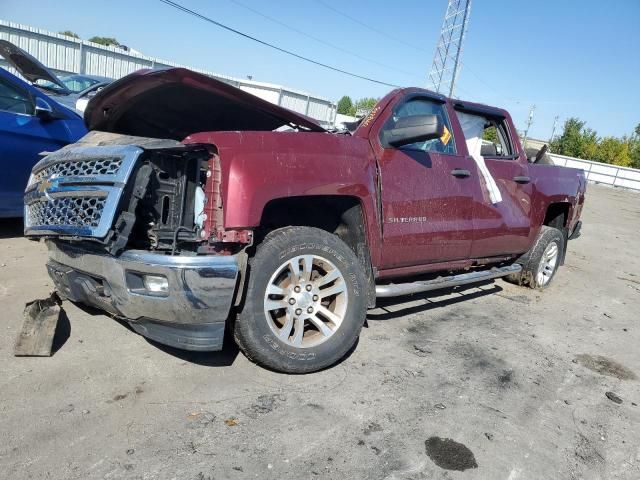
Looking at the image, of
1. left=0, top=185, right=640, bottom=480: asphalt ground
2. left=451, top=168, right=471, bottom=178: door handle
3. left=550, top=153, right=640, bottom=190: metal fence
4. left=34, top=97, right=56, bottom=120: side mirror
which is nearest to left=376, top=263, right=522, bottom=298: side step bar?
left=0, top=185, right=640, bottom=480: asphalt ground

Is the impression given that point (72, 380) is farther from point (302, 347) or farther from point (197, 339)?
point (302, 347)

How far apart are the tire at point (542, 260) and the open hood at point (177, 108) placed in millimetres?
3375

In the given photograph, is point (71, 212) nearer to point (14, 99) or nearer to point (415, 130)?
point (415, 130)

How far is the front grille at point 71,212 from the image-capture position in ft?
8.98

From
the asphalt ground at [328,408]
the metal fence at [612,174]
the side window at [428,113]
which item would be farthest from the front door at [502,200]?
the metal fence at [612,174]

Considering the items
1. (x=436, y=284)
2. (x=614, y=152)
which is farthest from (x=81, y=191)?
(x=614, y=152)

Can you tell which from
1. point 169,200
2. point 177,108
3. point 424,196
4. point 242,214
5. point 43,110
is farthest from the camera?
point 43,110

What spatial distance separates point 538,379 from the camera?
11.9ft

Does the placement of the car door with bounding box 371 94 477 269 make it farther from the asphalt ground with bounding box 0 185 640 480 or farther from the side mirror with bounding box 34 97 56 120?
the side mirror with bounding box 34 97 56 120

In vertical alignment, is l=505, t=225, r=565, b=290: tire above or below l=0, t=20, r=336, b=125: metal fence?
below

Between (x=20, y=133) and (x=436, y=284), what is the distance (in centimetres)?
424

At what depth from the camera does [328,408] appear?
286cm

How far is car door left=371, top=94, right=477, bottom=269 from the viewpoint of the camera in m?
3.65

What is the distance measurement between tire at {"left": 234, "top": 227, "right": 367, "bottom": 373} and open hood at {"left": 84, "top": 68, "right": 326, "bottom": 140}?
0.84 m
